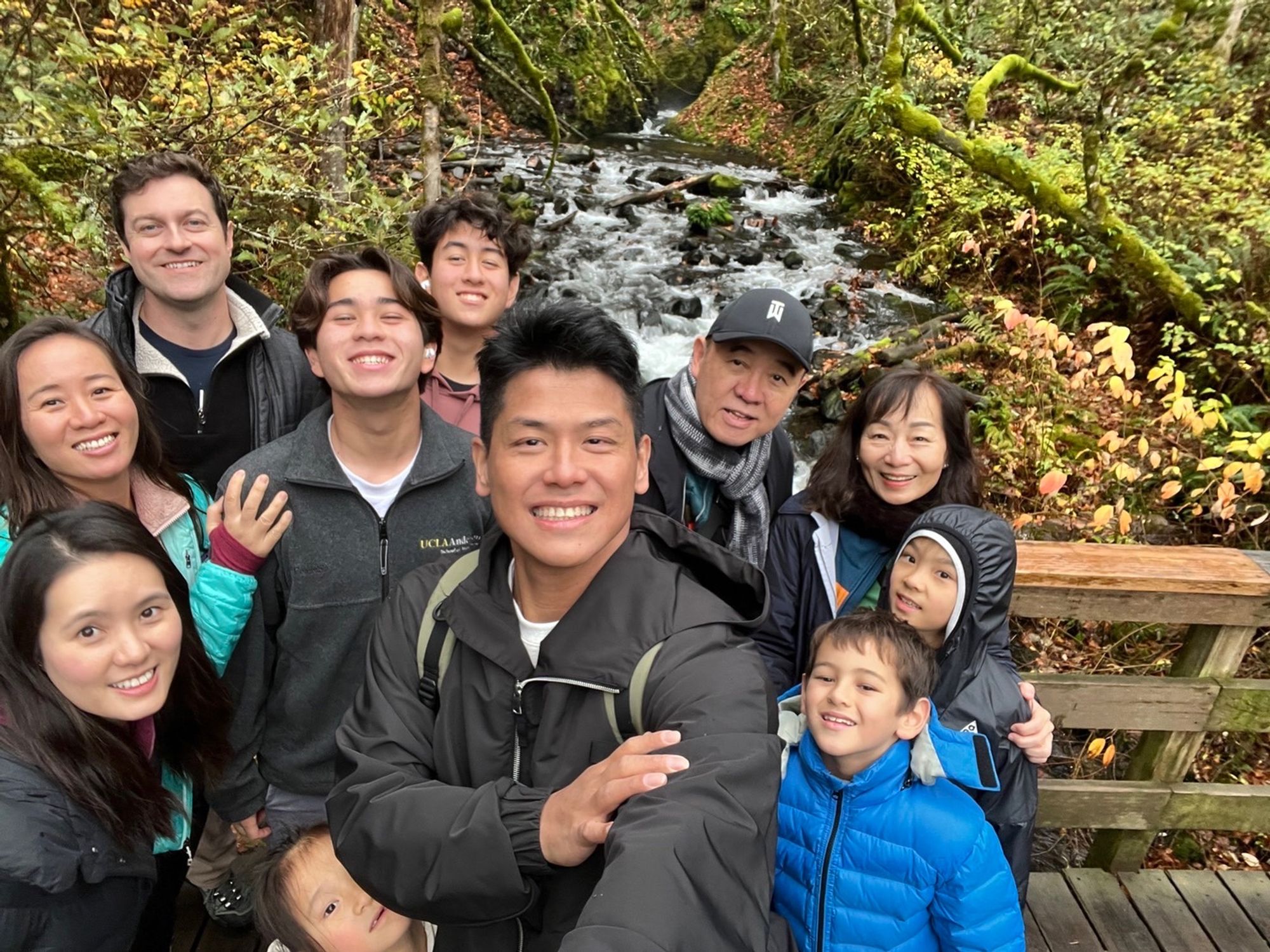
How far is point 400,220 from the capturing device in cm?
739

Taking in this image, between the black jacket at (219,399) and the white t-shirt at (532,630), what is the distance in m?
1.67

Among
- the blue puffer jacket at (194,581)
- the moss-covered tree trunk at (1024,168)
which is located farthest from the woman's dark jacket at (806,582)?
the moss-covered tree trunk at (1024,168)

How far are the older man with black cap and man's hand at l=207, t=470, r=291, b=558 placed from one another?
1157 millimetres

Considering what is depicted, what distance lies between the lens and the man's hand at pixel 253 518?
2.14 meters

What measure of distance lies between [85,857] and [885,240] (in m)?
12.2

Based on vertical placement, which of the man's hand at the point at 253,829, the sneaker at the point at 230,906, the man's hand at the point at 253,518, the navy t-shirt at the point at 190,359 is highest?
the navy t-shirt at the point at 190,359

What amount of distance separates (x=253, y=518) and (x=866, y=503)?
1914mm

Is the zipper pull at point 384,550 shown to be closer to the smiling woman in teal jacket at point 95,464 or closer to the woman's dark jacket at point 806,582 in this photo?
the smiling woman in teal jacket at point 95,464

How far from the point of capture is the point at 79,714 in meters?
1.93

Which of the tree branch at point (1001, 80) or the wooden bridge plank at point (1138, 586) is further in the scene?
the tree branch at point (1001, 80)

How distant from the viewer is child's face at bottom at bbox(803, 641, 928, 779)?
2100 mm

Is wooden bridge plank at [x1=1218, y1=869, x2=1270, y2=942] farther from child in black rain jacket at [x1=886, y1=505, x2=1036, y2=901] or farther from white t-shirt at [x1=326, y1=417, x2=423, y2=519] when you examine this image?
white t-shirt at [x1=326, y1=417, x2=423, y2=519]

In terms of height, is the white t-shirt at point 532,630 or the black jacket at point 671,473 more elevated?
the black jacket at point 671,473

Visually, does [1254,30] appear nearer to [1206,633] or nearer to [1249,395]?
[1249,395]
